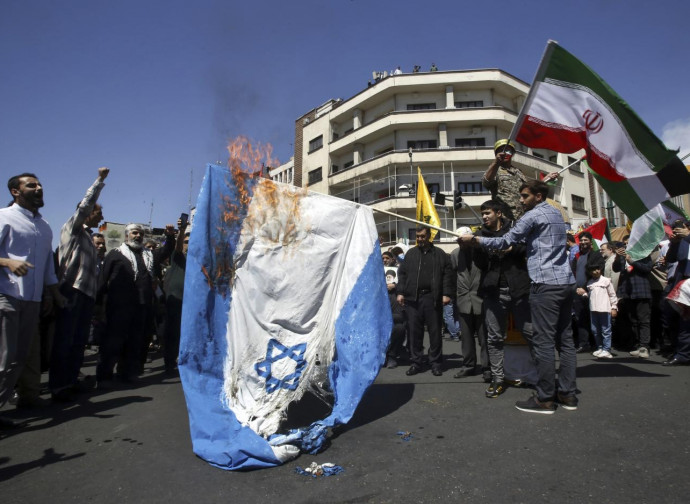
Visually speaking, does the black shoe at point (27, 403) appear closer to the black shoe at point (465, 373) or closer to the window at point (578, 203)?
the black shoe at point (465, 373)

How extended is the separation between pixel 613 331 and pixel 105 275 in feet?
27.9

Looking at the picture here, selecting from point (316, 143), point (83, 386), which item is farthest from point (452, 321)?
point (316, 143)

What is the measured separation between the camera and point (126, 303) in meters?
5.33

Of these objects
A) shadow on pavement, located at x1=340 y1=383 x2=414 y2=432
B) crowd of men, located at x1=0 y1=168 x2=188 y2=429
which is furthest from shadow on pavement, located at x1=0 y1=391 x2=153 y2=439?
shadow on pavement, located at x1=340 y1=383 x2=414 y2=432

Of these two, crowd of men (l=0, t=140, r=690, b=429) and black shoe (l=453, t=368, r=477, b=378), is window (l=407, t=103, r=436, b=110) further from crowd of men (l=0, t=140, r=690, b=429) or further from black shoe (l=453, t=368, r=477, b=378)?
black shoe (l=453, t=368, r=477, b=378)

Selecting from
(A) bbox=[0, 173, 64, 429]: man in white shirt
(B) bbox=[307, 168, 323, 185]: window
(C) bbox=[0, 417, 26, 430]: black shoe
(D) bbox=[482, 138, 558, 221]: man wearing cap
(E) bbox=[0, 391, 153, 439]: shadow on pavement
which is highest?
(B) bbox=[307, 168, 323, 185]: window

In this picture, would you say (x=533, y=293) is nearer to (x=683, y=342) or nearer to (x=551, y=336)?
(x=551, y=336)

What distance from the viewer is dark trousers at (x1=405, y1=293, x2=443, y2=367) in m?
5.58

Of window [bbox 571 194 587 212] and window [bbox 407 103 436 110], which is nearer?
window [bbox 407 103 436 110]

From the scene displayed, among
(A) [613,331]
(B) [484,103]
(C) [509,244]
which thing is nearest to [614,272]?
(A) [613,331]

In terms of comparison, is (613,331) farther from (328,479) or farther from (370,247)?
(328,479)

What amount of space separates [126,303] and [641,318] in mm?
7889

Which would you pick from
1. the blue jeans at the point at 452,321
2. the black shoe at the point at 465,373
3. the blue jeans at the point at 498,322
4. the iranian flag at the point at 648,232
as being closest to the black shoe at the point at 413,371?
the black shoe at the point at 465,373

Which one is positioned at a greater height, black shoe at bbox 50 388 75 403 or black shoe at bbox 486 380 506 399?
black shoe at bbox 486 380 506 399
